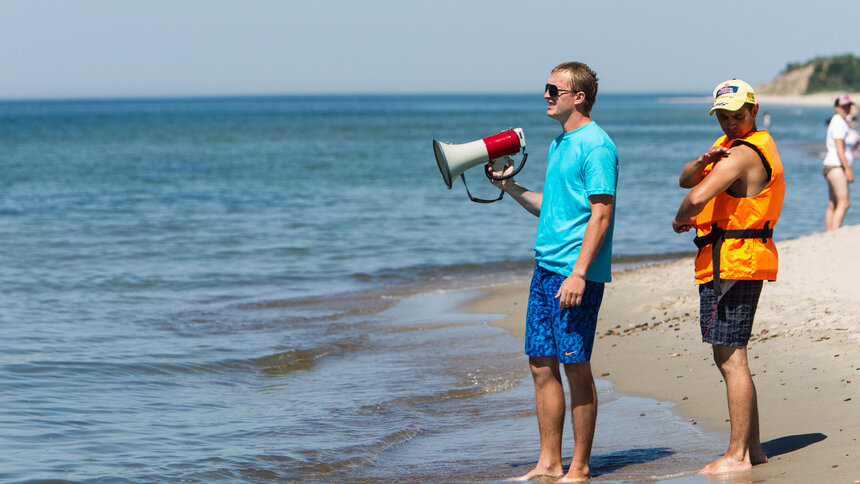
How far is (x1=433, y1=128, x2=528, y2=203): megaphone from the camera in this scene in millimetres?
4254

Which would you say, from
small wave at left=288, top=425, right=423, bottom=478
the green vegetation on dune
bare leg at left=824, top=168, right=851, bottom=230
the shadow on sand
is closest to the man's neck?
the shadow on sand

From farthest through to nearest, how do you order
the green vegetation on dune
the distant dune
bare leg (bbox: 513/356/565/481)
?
the distant dune < the green vegetation on dune < bare leg (bbox: 513/356/565/481)

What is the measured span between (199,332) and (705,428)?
5.23 m

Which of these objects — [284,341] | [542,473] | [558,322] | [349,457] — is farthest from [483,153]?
[284,341]

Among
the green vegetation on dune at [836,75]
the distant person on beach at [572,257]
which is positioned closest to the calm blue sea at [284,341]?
the distant person on beach at [572,257]

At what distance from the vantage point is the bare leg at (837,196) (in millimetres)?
10273

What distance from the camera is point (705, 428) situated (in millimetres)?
4875

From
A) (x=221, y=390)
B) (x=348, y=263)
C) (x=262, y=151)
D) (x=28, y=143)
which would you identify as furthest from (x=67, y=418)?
(x=28, y=143)

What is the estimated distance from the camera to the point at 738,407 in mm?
3973

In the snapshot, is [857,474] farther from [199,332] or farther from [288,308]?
[288,308]

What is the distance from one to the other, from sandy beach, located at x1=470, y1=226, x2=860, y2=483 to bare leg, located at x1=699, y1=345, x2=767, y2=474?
82 mm

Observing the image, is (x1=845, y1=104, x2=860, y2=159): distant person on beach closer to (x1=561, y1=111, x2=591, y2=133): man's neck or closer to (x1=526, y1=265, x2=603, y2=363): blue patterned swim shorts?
(x1=561, y1=111, x2=591, y2=133): man's neck

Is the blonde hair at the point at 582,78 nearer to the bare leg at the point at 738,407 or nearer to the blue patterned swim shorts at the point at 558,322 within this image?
the blue patterned swim shorts at the point at 558,322

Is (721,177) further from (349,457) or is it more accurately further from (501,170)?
(349,457)
